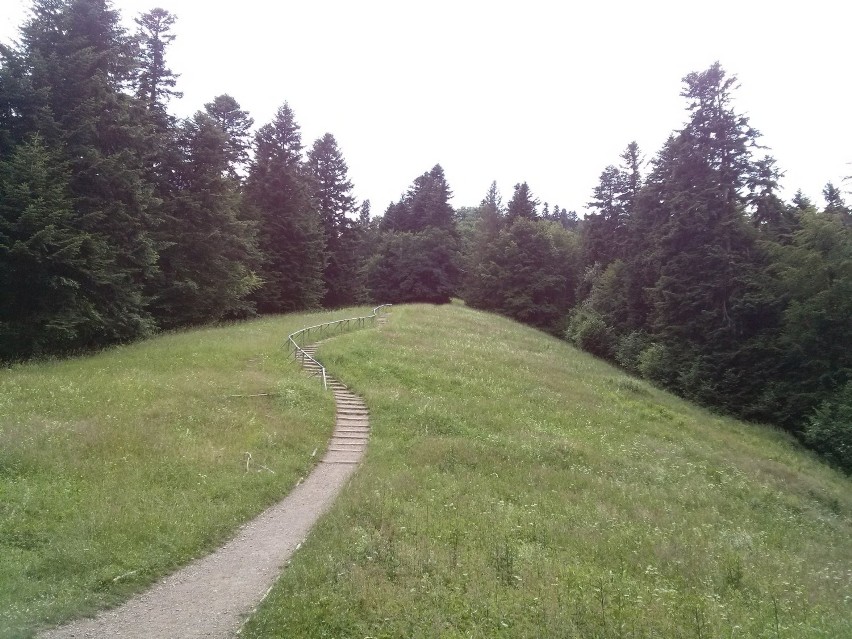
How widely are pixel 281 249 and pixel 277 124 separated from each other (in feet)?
40.6

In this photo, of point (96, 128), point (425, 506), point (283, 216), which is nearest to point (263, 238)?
point (283, 216)

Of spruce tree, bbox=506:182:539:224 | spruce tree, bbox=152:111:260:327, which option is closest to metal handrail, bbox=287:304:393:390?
spruce tree, bbox=152:111:260:327

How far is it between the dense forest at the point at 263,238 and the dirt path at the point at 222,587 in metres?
17.1

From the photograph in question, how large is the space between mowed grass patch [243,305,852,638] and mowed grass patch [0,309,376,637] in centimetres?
225

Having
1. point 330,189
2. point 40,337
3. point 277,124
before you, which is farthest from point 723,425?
point 330,189

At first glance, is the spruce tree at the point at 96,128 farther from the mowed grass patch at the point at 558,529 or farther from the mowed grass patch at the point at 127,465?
the mowed grass patch at the point at 558,529

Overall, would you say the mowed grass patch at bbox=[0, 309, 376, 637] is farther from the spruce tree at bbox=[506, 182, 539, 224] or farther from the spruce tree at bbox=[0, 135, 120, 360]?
the spruce tree at bbox=[506, 182, 539, 224]

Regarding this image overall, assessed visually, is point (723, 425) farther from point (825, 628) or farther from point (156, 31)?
point (156, 31)

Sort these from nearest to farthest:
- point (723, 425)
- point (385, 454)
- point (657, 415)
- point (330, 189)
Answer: point (385, 454) → point (657, 415) → point (723, 425) → point (330, 189)

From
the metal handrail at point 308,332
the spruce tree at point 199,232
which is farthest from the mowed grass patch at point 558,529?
the spruce tree at point 199,232

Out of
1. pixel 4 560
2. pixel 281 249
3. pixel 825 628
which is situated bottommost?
pixel 4 560

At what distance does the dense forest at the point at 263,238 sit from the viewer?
2325 centimetres

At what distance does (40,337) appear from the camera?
22547 mm

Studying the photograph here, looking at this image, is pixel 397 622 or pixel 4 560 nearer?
pixel 397 622
